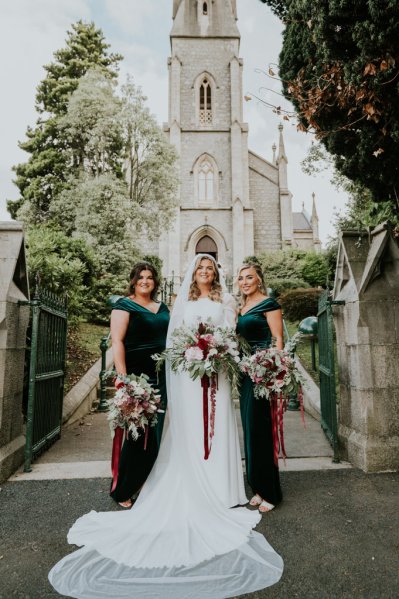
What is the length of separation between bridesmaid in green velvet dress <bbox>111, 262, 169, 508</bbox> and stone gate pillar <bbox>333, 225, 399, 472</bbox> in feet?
7.18

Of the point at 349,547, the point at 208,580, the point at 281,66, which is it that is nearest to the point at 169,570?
the point at 208,580

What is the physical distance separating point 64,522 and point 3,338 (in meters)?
1.96

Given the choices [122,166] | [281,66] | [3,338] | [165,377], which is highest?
[122,166]

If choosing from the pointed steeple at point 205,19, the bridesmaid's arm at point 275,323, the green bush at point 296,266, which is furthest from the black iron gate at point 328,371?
the pointed steeple at point 205,19

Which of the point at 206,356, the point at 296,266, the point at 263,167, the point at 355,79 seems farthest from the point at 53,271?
the point at 263,167

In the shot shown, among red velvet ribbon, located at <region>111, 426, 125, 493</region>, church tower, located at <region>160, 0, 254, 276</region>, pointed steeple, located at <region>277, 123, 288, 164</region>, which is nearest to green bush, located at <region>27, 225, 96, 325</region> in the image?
red velvet ribbon, located at <region>111, 426, 125, 493</region>

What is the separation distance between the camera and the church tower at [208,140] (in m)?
25.2

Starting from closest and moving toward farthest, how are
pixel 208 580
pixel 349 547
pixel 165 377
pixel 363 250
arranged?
pixel 208 580
pixel 349 547
pixel 165 377
pixel 363 250

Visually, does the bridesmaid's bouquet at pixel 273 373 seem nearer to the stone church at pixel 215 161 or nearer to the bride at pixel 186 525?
the bride at pixel 186 525

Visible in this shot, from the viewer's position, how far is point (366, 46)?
3.50 meters

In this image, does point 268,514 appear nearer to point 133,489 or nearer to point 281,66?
point 133,489

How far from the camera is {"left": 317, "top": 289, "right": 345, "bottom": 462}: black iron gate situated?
14.6ft

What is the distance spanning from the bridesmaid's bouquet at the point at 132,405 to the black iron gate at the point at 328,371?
236cm

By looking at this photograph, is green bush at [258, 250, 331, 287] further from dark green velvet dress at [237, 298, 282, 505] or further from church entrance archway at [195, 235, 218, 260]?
dark green velvet dress at [237, 298, 282, 505]
